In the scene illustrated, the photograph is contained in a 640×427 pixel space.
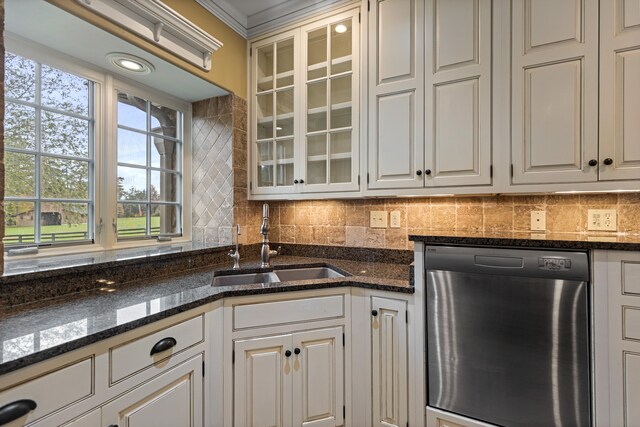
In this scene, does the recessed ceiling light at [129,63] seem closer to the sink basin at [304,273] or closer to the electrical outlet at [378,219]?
the sink basin at [304,273]

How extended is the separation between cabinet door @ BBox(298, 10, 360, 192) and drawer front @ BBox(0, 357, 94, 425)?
4.85 ft

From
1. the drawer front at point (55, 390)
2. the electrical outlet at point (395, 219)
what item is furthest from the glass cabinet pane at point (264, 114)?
the drawer front at point (55, 390)

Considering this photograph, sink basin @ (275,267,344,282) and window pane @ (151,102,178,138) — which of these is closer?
sink basin @ (275,267,344,282)

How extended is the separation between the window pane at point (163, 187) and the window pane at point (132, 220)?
0.42 feet

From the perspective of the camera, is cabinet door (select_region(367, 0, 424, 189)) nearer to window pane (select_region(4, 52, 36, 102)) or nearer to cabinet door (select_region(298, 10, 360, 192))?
cabinet door (select_region(298, 10, 360, 192))

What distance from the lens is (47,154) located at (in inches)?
62.6

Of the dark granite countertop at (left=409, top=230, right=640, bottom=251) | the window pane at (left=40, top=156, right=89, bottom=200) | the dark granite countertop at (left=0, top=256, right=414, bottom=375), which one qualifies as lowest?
the dark granite countertop at (left=0, top=256, right=414, bottom=375)

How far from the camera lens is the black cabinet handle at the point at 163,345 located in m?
1.09

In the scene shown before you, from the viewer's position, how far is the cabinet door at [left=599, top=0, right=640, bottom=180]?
130cm

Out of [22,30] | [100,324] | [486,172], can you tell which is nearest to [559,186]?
[486,172]

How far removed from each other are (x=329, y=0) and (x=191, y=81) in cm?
104

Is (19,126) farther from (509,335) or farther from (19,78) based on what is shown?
(509,335)

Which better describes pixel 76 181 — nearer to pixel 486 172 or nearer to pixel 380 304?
pixel 380 304

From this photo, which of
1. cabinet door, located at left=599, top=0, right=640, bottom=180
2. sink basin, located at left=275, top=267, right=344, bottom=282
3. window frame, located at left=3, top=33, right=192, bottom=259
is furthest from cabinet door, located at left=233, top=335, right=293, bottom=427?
cabinet door, located at left=599, top=0, right=640, bottom=180
